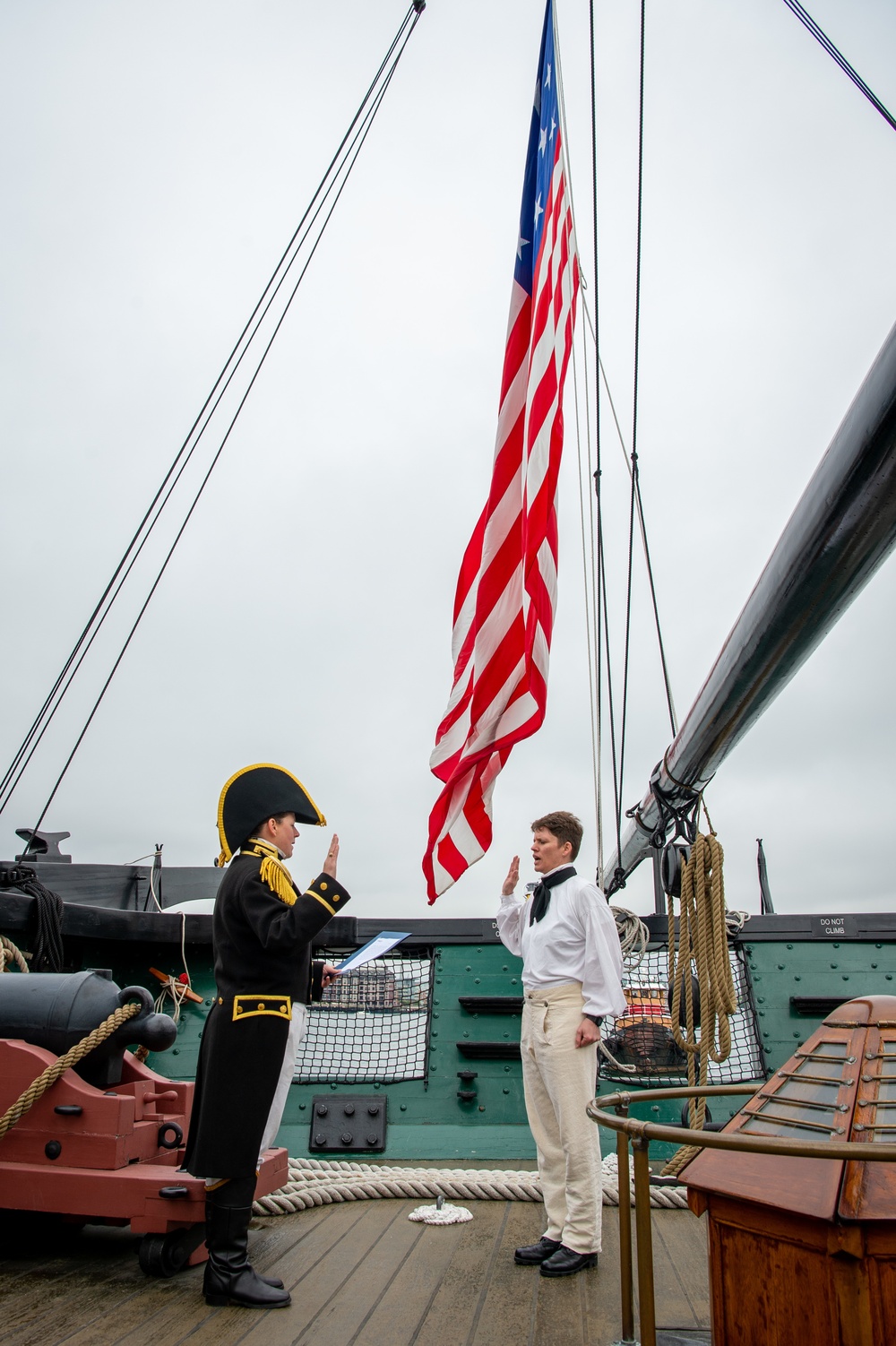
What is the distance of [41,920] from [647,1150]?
3.70 m

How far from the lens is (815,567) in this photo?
6.95ft

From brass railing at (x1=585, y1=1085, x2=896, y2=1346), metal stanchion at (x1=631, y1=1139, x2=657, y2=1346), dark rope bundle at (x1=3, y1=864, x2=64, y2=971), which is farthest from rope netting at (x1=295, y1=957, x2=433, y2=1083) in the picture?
metal stanchion at (x1=631, y1=1139, x2=657, y2=1346)

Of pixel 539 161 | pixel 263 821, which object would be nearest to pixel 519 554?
pixel 263 821

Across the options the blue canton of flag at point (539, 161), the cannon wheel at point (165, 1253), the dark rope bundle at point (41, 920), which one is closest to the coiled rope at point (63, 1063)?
the cannon wheel at point (165, 1253)

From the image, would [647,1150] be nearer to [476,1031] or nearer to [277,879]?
[277,879]

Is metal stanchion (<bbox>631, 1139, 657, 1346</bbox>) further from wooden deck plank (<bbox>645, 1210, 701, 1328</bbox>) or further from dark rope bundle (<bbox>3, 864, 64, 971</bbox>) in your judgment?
dark rope bundle (<bbox>3, 864, 64, 971</bbox>)

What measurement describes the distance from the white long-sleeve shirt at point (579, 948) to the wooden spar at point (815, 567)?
748 mm

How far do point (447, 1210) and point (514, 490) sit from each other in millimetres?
2936

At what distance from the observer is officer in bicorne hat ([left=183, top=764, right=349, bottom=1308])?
267 cm

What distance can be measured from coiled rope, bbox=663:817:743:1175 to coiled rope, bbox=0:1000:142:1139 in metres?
1.93

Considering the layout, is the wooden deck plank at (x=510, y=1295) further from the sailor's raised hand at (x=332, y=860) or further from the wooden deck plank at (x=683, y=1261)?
the sailor's raised hand at (x=332, y=860)

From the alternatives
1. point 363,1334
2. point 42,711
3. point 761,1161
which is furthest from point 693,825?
point 42,711

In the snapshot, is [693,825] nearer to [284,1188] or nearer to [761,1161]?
[284,1188]

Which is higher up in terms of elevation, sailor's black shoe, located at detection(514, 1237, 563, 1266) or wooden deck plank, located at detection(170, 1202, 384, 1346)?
sailor's black shoe, located at detection(514, 1237, 563, 1266)
